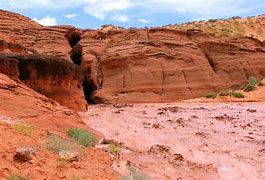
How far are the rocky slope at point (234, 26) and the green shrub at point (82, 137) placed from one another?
130ft

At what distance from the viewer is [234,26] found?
1984 inches

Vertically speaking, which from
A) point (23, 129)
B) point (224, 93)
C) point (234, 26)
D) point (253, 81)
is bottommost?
point (224, 93)

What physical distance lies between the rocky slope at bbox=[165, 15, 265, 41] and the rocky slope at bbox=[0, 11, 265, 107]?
16.1 metres

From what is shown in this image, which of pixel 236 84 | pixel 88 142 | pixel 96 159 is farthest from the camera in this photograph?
pixel 236 84

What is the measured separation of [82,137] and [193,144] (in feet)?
10.8

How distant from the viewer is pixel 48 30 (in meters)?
31.6

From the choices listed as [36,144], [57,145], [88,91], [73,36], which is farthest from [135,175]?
[73,36]

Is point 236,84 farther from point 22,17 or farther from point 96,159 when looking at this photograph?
point 96,159

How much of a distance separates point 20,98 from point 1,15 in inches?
918

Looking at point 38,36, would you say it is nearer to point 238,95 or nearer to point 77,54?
point 77,54

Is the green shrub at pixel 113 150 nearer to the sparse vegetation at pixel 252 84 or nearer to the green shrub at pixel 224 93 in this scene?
the green shrub at pixel 224 93

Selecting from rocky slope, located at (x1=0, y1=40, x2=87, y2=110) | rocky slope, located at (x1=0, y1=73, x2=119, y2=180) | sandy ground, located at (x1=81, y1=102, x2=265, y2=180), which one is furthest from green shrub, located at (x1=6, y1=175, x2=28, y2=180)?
rocky slope, located at (x1=0, y1=40, x2=87, y2=110)

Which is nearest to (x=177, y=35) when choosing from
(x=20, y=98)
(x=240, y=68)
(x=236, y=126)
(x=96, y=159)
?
(x=240, y=68)

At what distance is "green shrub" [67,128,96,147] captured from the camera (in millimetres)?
8812
